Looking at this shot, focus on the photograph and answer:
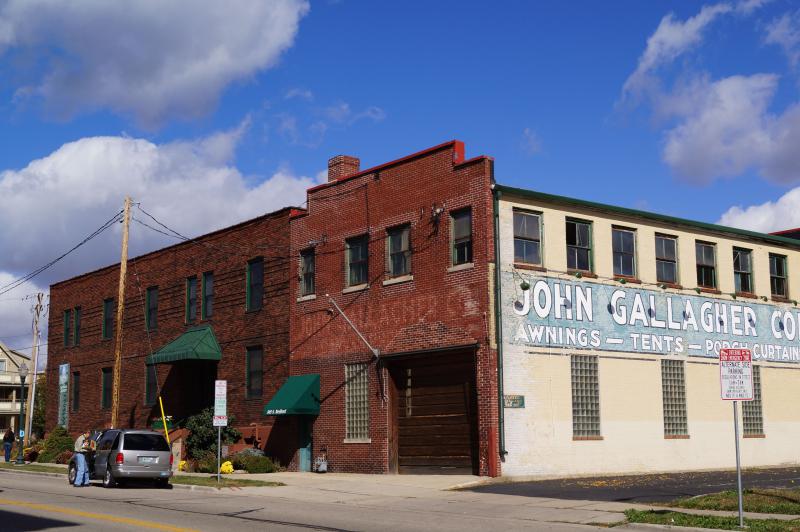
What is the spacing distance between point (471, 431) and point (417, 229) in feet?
20.6

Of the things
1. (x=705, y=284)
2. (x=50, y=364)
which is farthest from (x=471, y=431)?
(x=50, y=364)

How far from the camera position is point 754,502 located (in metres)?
18.0

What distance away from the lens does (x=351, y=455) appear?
30.3 metres

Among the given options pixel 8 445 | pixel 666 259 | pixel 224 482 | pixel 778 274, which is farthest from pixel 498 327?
pixel 8 445

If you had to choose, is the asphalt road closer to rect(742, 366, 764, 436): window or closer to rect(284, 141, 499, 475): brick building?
rect(284, 141, 499, 475): brick building

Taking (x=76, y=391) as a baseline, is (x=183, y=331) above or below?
above

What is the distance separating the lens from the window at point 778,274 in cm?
3438

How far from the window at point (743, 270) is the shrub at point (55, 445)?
1230 inches

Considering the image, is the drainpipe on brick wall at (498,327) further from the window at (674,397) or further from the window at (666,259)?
the window at (666,259)

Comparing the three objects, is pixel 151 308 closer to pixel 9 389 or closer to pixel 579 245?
pixel 579 245

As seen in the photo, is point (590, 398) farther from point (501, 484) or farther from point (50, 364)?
point (50, 364)

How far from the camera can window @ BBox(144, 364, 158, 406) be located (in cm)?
4180

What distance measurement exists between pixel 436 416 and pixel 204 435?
1016 cm

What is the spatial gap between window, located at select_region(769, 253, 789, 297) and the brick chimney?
15.3 meters
